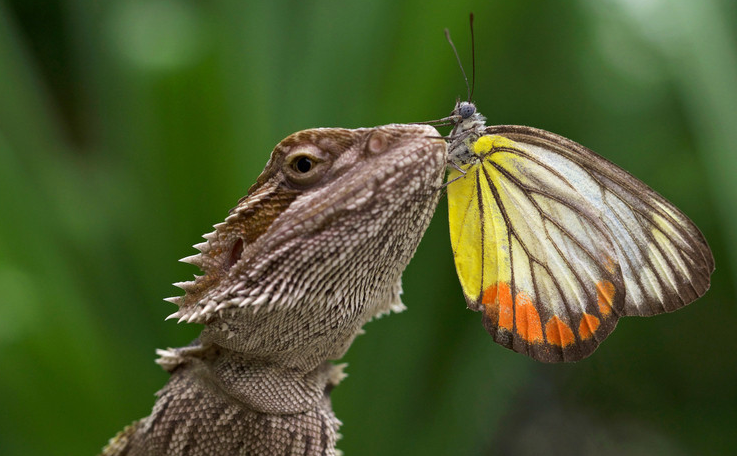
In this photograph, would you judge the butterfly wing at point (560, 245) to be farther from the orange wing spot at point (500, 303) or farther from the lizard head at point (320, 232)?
the lizard head at point (320, 232)

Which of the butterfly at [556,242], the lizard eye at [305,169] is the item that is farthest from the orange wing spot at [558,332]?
the lizard eye at [305,169]

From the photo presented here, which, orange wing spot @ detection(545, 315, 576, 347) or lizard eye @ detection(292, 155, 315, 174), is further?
orange wing spot @ detection(545, 315, 576, 347)

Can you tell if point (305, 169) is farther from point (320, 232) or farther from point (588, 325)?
point (588, 325)

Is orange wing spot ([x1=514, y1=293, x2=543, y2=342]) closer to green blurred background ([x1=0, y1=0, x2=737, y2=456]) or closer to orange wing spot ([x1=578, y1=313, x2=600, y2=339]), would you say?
orange wing spot ([x1=578, y1=313, x2=600, y2=339])

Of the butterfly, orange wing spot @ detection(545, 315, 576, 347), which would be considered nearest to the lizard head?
the butterfly

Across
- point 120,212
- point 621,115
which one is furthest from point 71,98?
point 621,115

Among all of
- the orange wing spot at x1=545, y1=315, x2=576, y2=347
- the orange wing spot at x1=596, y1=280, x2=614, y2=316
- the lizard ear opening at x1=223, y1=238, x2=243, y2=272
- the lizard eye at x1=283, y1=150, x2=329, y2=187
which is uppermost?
the lizard eye at x1=283, y1=150, x2=329, y2=187

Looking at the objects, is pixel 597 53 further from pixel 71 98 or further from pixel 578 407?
pixel 71 98
